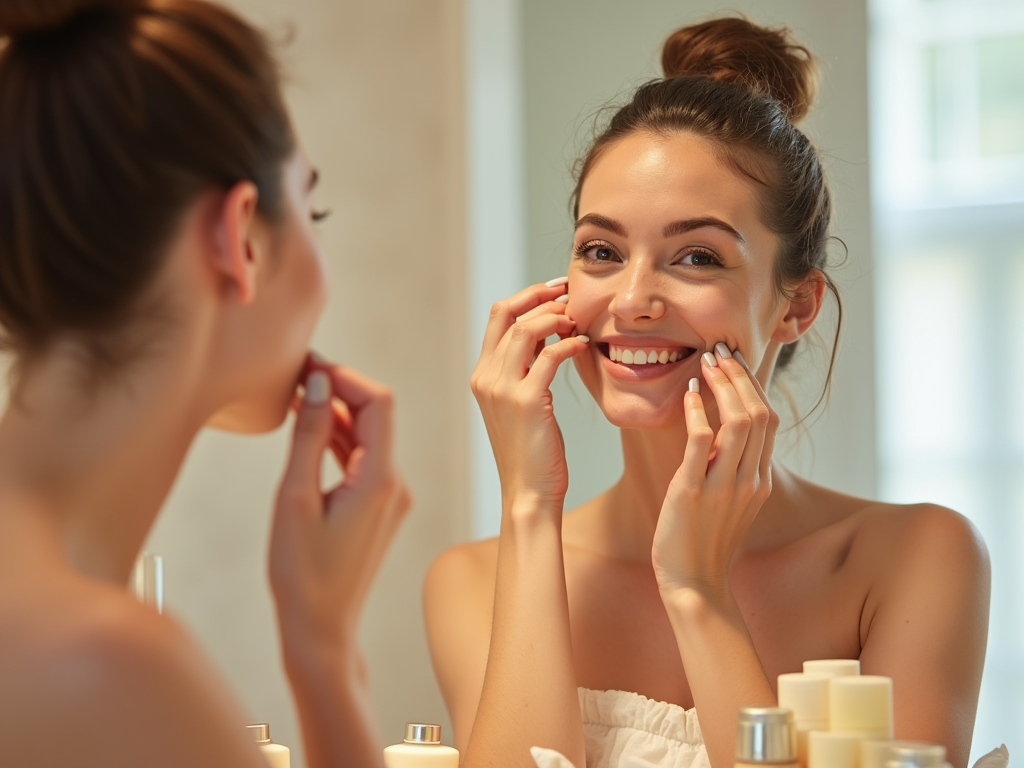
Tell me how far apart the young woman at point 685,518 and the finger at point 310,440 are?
443 millimetres

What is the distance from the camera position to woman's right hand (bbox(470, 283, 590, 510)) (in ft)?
4.25

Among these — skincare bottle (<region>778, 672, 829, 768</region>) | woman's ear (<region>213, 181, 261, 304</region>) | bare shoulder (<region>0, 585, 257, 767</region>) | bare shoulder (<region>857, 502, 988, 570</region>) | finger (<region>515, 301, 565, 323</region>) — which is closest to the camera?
bare shoulder (<region>0, 585, 257, 767</region>)

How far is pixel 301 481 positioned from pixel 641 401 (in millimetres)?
577

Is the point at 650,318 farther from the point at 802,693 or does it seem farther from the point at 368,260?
the point at 368,260

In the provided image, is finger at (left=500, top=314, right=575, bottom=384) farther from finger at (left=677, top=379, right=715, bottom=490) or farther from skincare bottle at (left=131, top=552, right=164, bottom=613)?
skincare bottle at (left=131, top=552, right=164, bottom=613)

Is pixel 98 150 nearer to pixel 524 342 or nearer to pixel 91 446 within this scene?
pixel 91 446

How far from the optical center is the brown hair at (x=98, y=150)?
2.26 feet

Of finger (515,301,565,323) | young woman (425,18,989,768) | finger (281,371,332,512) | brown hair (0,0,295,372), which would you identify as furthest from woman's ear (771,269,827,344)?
brown hair (0,0,295,372)

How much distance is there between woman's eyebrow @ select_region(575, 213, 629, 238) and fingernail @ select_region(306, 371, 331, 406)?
1.85 ft

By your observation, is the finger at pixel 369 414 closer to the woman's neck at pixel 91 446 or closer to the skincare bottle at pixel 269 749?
the woman's neck at pixel 91 446

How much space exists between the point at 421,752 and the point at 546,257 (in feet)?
6.77

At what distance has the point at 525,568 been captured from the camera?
125cm

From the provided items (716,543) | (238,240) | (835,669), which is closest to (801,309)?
(716,543)

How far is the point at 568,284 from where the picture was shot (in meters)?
1.43
